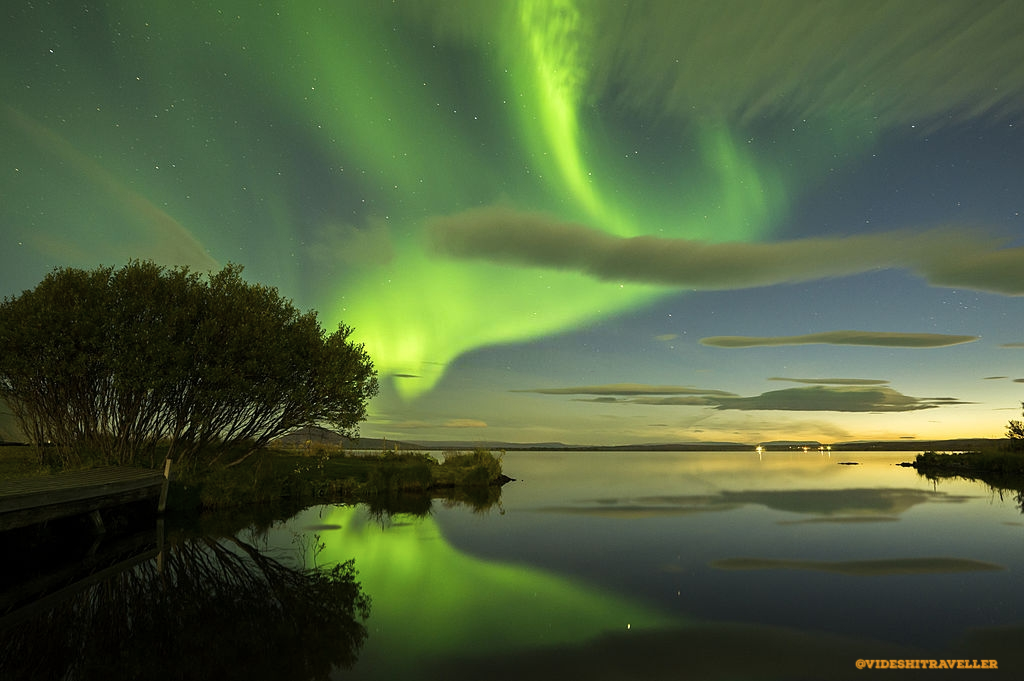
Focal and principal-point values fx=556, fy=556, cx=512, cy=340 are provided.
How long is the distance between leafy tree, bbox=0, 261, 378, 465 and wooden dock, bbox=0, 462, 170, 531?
452cm

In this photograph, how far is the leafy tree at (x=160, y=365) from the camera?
28672 millimetres

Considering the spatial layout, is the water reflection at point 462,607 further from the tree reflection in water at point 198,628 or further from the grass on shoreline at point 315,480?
the grass on shoreline at point 315,480

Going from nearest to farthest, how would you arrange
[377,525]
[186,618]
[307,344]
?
[186,618] < [377,525] < [307,344]

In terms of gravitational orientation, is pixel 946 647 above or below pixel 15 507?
below

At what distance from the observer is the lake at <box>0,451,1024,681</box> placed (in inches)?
406

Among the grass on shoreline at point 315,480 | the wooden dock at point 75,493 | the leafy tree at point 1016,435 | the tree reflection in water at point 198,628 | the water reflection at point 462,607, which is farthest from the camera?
the leafy tree at point 1016,435

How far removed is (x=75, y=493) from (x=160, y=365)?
10.7m

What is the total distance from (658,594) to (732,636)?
148 inches

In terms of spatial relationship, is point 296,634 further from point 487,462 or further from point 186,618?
point 487,462

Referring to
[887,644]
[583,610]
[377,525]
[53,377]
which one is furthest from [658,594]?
[53,377]

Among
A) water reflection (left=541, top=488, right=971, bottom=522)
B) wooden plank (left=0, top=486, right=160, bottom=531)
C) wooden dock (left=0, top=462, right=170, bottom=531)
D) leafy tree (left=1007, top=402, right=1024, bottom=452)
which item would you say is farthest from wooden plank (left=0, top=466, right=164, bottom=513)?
leafy tree (left=1007, top=402, right=1024, bottom=452)

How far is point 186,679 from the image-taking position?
9.36 metres

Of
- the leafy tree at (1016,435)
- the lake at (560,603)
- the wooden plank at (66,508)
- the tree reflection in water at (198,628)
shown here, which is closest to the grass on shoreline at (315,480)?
the wooden plank at (66,508)

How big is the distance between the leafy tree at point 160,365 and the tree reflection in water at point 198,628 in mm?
15379
